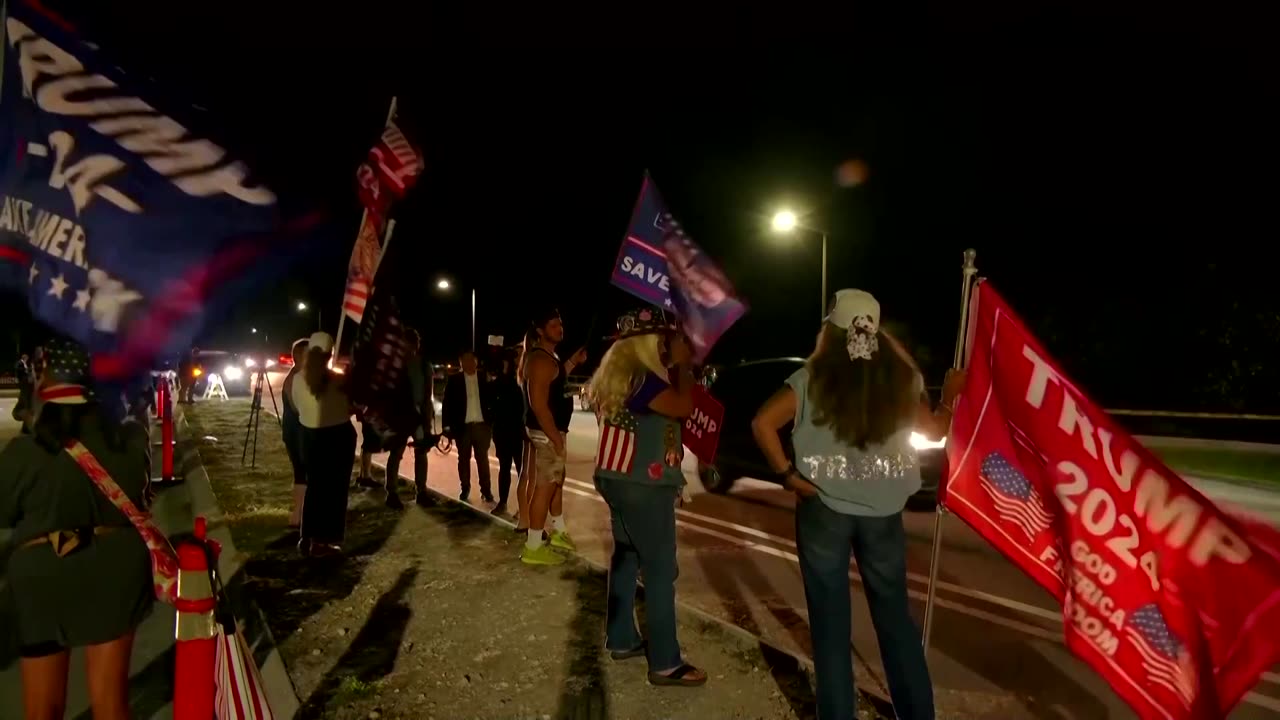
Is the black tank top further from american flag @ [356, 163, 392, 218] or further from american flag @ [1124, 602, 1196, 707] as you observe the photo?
american flag @ [1124, 602, 1196, 707]

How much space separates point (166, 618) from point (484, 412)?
162 inches

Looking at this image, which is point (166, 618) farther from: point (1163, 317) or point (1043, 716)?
point (1163, 317)

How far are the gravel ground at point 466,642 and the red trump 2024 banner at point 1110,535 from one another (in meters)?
1.08

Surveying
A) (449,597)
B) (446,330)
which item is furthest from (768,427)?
(446,330)

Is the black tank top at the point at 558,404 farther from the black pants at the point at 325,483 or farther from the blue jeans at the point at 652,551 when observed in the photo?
the blue jeans at the point at 652,551

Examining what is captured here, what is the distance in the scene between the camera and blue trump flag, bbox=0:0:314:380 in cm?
334

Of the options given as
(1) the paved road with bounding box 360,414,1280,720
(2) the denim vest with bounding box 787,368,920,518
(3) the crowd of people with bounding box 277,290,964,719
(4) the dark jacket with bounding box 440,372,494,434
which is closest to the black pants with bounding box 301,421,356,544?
(1) the paved road with bounding box 360,414,1280,720

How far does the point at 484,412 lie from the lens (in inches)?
354

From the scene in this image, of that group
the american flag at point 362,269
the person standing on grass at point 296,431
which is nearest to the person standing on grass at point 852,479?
the american flag at point 362,269

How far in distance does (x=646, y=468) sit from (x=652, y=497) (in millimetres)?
145

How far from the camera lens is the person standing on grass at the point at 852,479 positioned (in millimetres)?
3223

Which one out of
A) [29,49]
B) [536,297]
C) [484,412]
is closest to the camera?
[29,49]

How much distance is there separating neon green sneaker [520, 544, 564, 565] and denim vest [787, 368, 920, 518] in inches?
129

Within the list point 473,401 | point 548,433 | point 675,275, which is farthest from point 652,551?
point 473,401
